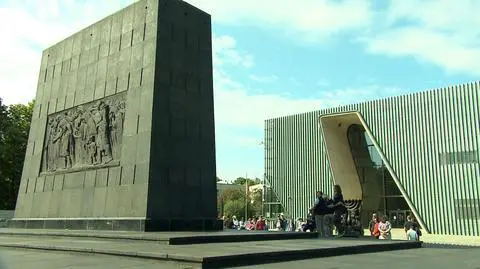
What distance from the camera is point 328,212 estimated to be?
50.5 feet

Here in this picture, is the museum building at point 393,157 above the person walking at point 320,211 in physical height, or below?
above

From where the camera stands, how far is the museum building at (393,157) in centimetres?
3591

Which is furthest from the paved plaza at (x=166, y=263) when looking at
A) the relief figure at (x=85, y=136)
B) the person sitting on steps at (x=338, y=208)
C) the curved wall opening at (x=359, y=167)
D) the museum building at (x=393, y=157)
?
the curved wall opening at (x=359, y=167)

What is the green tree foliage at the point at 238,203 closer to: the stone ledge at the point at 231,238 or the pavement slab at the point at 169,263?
the stone ledge at the point at 231,238

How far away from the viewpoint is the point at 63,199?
16672 mm

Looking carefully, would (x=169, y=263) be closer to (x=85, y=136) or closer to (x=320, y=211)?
(x=320, y=211)

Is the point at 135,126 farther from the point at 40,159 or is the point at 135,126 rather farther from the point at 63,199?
the point at 40,159

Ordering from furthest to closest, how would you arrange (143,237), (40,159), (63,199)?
(40,159)
(63,199)
(143,237)

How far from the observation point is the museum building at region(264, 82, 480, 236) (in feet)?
118

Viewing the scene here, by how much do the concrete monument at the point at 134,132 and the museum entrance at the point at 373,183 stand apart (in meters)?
30.9

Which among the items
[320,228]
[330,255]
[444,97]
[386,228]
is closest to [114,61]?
[320,228]

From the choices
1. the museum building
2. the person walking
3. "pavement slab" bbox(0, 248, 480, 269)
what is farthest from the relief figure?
the museum building

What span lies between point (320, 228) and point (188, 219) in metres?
4.41

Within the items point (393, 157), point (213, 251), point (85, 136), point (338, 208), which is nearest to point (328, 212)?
point (338, 208)
